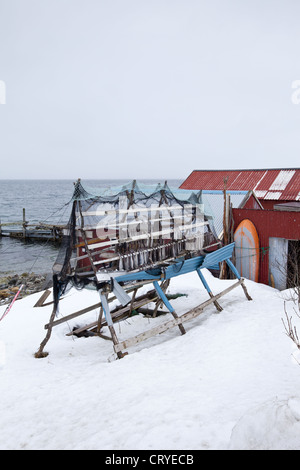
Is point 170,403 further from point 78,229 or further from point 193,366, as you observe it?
point 78,229

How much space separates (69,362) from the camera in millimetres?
9438

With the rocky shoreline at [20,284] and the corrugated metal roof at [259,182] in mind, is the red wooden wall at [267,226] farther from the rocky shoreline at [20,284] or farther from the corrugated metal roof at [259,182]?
the rocky shoreline at [20,284]

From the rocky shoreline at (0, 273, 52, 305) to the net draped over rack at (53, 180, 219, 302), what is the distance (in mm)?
10197

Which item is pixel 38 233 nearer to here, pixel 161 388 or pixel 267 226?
pixel 267 226

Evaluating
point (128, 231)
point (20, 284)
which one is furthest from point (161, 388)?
point (20, 284)

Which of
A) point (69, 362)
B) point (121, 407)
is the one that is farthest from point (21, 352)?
point (121, 407)

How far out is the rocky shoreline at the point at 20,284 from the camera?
22.4m

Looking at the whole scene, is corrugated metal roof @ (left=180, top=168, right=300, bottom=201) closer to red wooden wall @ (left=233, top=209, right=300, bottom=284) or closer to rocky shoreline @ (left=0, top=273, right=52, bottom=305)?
red wooden wall @ (left=233, top=209, right=300, bottom=284)

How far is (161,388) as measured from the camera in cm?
724

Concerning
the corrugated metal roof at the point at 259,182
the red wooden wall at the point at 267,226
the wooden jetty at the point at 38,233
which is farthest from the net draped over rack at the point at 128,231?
the wooden jetty at the point at 38,233

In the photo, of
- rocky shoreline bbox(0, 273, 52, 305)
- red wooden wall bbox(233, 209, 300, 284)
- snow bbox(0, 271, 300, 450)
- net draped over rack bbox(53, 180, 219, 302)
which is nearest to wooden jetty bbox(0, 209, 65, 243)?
rocky shoreline bbox(0, 273, 52, 305)

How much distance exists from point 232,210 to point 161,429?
12052 millimetres

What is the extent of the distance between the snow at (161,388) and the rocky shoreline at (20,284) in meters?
10.9

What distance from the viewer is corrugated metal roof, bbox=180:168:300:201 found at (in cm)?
2097
